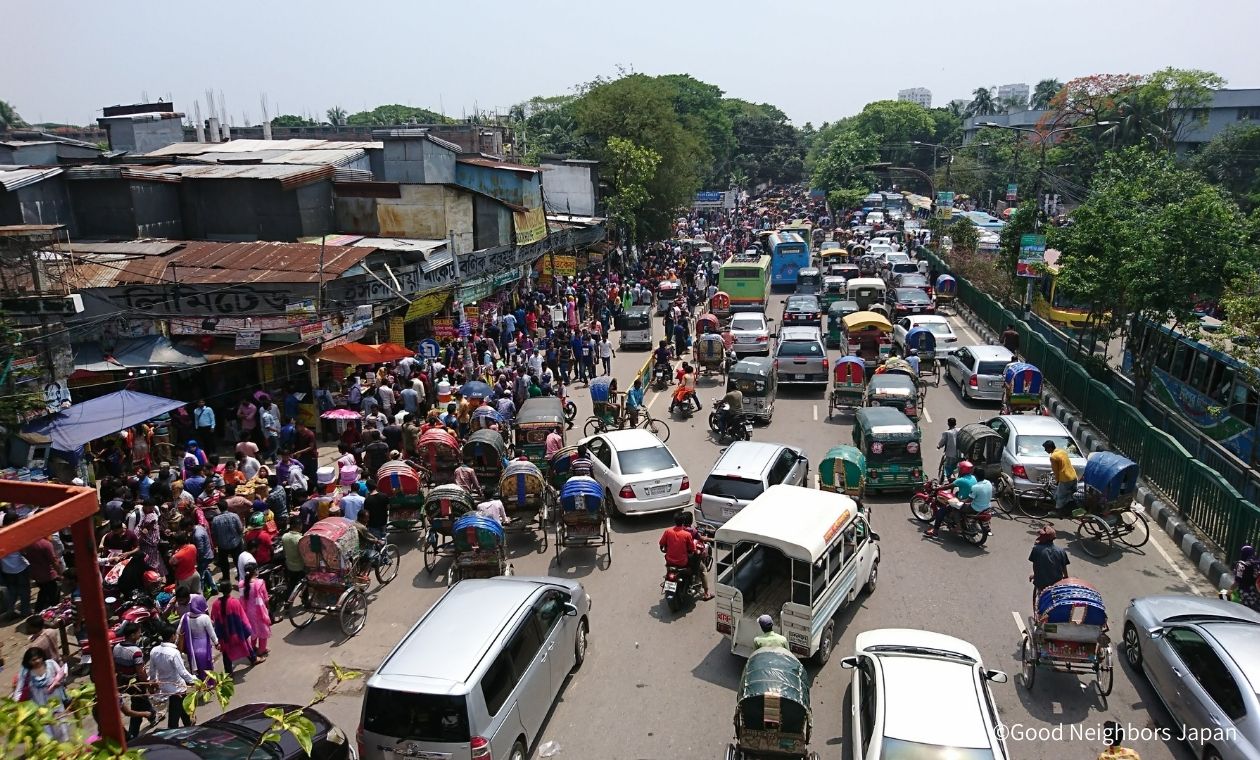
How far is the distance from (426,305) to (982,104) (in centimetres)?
12596

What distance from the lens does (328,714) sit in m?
9.69

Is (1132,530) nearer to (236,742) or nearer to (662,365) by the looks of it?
(236,742)

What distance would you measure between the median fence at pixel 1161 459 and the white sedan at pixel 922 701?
623 cm

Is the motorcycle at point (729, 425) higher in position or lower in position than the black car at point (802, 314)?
lower

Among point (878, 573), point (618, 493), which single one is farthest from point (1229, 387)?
point (618, 493)

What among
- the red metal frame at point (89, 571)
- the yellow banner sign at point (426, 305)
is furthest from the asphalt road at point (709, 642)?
the yellow banner sign at point (426, 305)

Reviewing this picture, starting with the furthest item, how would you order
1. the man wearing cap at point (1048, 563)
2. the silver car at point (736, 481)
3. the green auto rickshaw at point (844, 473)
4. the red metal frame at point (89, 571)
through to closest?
1. the green auto rickshaw at point (844, 473)
2. the silver car at point (736, 481)
3. the man wearing cap at point (1048, 563)
4. the red metal frame at point (89, 571)

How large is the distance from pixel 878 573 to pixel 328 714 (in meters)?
7.78

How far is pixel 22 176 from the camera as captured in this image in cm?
2041

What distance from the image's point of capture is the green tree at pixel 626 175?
152 feet

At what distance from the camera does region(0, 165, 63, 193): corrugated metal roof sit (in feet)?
64.7

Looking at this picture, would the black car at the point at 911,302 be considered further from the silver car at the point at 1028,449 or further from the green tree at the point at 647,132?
the green tree at the point at 647,132

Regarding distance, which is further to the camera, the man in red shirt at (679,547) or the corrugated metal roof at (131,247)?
the corrugated metal roof at (131,247)

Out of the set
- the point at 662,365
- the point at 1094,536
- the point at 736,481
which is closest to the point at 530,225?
the point at 662,365
